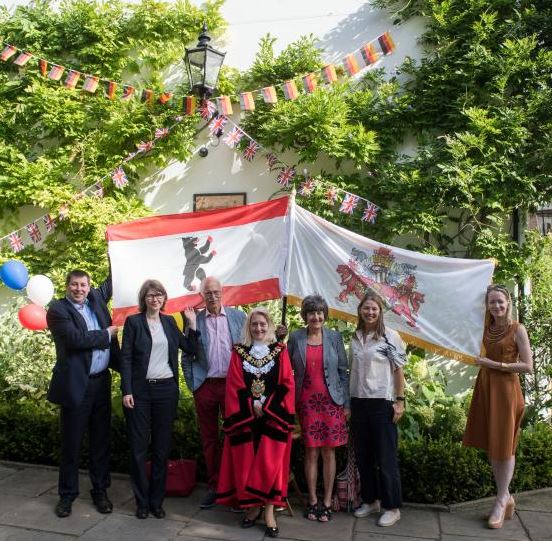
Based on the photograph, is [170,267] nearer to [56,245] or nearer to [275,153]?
[275,153]

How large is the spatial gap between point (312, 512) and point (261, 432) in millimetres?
720

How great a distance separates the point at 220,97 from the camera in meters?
7.14

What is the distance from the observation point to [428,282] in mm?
4734

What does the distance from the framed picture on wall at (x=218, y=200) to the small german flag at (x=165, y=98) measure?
1.21m

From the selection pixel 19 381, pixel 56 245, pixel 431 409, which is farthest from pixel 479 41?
pixel 19 381

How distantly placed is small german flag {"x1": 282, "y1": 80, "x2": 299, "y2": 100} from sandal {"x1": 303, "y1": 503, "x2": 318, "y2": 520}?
14.6 ft

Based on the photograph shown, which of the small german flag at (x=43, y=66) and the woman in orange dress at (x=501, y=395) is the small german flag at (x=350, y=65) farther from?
the small german flag at (x=43, y=66)

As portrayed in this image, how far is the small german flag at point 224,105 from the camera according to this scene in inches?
273

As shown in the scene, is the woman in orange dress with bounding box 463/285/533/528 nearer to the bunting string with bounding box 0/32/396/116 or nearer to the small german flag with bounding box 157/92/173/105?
the bunting string with bounding box 0/32/396/116

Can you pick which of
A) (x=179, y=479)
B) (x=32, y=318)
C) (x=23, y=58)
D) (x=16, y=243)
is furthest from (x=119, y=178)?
(x=179, y=479)

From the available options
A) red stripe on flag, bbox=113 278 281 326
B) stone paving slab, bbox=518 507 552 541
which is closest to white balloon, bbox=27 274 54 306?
red stripe on flag, bbox=113 278 281 326

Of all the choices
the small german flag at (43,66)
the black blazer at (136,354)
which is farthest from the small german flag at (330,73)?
the black blazer at (136,354)

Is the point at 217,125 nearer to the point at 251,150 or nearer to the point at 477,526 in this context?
the point at 251,150

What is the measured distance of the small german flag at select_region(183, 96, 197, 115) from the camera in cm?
731
